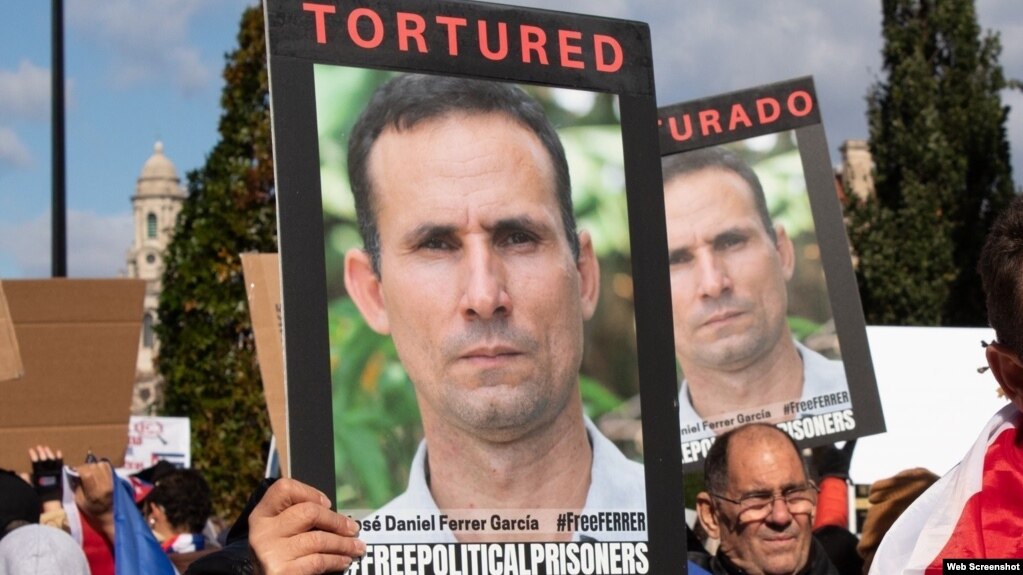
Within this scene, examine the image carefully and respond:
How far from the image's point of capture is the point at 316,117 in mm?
2385

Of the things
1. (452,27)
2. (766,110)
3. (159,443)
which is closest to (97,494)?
(766,110)

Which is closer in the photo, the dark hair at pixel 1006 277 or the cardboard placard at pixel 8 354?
the dark hair at pixel 1006 277

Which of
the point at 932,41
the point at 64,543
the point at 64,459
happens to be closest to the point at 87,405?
the point at 64,459

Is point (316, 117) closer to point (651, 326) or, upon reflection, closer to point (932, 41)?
point (651, 326)

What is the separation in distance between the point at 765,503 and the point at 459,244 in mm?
1556

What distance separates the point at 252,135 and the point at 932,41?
43.7ft

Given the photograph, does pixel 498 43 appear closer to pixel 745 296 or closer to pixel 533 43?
pixel 533 43

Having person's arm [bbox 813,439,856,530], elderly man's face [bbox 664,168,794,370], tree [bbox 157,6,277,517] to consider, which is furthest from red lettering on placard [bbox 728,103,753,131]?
tree [bbox 157,6,277,517]

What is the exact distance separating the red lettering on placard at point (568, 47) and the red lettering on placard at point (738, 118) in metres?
2.62

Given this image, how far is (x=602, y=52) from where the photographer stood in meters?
2.69

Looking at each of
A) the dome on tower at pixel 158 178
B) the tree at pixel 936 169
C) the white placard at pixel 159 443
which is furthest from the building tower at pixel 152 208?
the white placard at pixel 159 443

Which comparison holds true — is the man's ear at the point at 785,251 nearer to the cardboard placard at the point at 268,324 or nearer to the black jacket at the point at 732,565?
the black jacket at the point at 732,565

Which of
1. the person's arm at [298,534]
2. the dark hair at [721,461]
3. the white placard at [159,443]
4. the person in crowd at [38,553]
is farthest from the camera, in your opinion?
the white placard at [159,443]

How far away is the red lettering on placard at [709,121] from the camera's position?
16.9 feet
